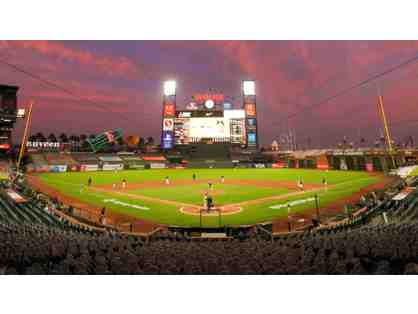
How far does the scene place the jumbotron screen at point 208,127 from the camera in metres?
49.2

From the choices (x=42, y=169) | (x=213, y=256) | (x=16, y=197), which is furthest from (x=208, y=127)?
(x=213, y=256)

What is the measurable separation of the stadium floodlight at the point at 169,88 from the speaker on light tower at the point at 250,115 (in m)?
14.7

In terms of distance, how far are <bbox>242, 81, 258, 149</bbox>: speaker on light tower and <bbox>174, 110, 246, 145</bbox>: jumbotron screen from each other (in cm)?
140

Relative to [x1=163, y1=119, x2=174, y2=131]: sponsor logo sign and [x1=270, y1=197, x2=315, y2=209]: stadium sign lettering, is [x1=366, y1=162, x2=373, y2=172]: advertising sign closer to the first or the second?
[x1=270, y1=197, x2=315, y2=209]: stadium sign lettering

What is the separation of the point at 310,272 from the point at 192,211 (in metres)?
7.79

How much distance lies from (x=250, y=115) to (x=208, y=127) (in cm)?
908

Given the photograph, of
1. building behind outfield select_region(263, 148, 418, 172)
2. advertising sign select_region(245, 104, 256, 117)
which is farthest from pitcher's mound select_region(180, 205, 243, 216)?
advertising sign select_region(245, 104, 256, 117)

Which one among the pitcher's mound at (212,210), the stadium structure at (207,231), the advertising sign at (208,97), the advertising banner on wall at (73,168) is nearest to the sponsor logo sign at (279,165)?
the advertising sign at (208,97)

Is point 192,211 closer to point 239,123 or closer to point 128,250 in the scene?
point 128,250

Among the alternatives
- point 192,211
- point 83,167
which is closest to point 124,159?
point 83,167

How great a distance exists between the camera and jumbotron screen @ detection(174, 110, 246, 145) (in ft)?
161

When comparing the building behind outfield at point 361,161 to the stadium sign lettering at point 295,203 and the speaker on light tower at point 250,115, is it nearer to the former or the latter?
the speaker on light tower at point 250,115

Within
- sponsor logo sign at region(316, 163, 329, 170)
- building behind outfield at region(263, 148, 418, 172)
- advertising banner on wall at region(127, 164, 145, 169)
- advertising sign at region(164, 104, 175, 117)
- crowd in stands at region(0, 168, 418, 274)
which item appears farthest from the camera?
advertising sign at region(164, 104, 175, 117)

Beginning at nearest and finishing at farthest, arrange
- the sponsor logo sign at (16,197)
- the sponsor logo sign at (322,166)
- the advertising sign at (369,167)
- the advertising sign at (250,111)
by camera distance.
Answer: the sponsor logo sign at (16,197) → the advertising sign at (369,167) → the sponsor logo sign at (322,166) → the advertising sign at (250,111)
